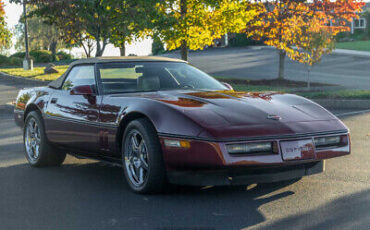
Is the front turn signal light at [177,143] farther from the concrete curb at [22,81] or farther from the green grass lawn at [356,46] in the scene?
the green grass lawn at [356,46]

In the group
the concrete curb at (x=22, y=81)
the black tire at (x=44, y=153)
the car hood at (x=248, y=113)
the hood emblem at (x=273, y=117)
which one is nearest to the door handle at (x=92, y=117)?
the car hood at (x=248, y=113)

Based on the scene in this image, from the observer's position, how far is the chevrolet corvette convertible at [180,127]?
15.8 ft

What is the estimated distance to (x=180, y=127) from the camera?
194 inches

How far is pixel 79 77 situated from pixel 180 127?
2333 mm

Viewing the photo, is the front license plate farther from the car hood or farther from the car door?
the car door

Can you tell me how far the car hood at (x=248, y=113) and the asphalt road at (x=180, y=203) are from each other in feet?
2.12

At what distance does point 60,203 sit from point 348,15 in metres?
19.0

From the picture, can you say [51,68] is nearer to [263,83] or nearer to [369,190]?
[263,83]

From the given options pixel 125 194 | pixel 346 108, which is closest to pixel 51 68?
pixel 346 108

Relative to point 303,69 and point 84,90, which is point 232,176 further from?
point 303,69

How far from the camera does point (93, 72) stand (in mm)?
6504

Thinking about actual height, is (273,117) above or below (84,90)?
below

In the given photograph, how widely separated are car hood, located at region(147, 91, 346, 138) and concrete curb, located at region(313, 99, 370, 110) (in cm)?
879

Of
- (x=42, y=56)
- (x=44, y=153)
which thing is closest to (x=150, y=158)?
(x=44, y=153)
